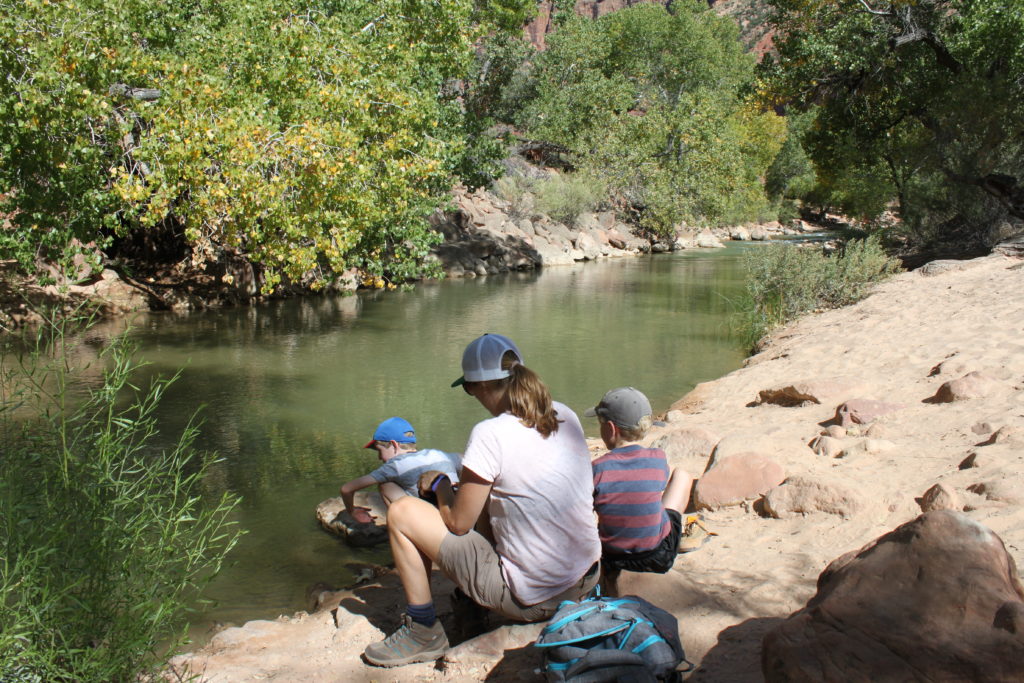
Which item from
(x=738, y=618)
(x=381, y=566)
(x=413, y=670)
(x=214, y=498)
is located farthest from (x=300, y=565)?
(x=738, y=618)

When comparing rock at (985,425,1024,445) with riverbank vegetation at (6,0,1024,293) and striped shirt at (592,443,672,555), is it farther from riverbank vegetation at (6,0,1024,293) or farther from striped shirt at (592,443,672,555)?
riverbank vegetation at (6,0,1024,293)

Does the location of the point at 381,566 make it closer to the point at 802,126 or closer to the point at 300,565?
the point at 300,565

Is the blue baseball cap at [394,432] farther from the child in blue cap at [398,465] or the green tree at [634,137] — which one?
the green tree at [634,137]

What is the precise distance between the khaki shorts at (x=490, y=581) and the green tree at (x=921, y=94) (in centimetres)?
1667

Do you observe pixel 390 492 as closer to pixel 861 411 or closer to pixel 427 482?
pixel 427 482

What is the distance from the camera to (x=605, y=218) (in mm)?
34750

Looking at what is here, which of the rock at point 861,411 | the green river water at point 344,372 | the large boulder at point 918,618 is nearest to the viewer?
the large boulder at point 918,618

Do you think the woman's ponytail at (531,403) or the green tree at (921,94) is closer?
the woman's ponytail at (531,403)

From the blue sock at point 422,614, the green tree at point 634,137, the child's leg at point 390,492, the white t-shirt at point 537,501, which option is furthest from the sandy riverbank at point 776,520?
the green tree at point 634,137

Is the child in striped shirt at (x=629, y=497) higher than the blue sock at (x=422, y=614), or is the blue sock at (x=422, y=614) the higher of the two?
the child in striped shirt at (x=629, y=497)

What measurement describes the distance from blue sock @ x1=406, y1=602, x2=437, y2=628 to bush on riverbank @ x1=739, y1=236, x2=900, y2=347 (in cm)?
947

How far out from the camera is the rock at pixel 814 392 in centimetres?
698

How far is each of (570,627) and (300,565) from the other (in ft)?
9.95

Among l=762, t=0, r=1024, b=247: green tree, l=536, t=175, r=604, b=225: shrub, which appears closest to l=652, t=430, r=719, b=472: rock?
l=762, t=0, r=1024, b=247: green tree
